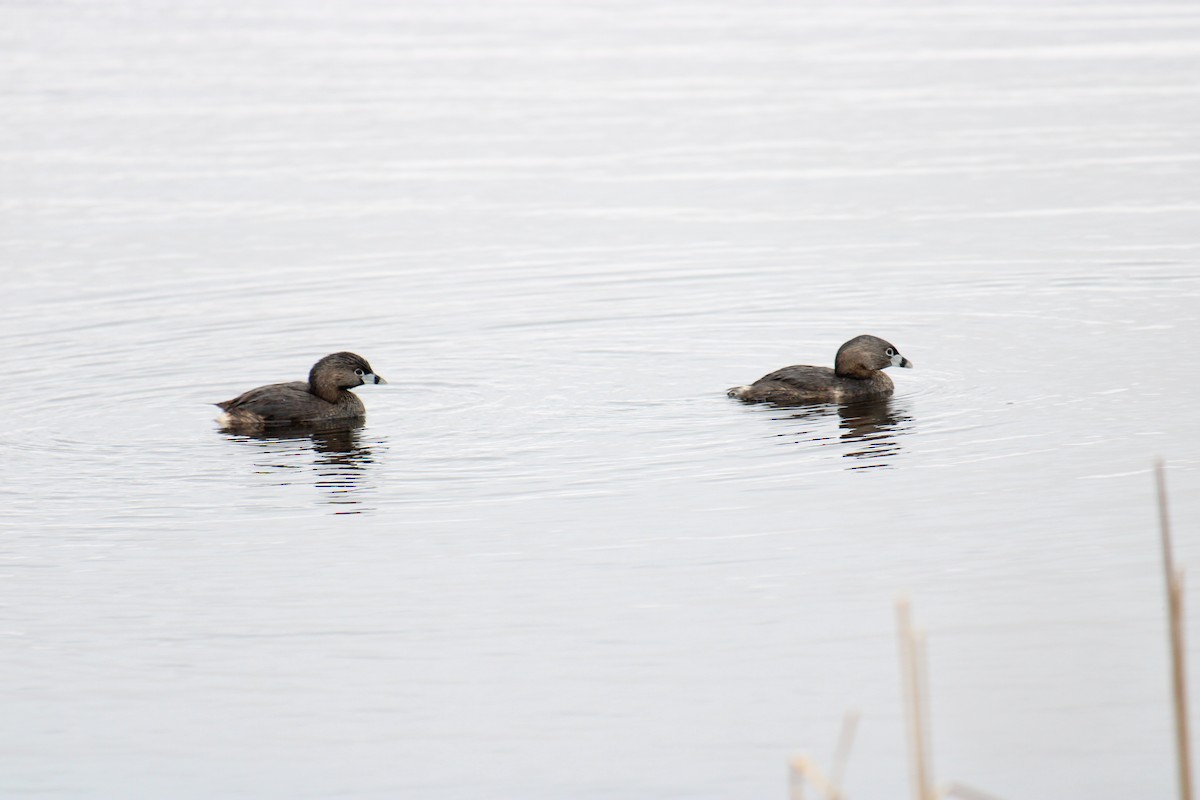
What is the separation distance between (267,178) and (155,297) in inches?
263

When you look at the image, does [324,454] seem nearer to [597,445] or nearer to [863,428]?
[597,445]

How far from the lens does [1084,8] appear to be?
42625 mm

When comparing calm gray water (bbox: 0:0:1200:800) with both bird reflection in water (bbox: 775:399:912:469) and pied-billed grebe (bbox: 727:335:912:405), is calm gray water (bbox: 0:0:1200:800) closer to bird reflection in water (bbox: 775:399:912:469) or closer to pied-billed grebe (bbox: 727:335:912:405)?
bird reflection in water (bbox: 775:399:912:469)

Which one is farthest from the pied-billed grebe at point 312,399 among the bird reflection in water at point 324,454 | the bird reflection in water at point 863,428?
the bird reflection in water at point 863,428

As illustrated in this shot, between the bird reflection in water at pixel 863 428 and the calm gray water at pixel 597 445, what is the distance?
62mm

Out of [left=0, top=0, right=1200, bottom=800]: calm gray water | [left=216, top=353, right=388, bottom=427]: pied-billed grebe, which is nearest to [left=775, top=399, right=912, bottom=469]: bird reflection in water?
[left=0, top=0, right=1200, bottom=800]: calm gray water

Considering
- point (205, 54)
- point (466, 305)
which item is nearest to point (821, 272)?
point (466, 305)

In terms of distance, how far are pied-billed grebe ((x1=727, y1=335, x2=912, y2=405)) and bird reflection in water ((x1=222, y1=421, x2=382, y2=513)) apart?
115 inches

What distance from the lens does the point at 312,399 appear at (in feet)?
46.3

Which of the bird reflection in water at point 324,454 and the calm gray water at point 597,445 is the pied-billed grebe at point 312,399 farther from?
the calm gray water at point 597,445

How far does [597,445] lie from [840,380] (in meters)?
2.43

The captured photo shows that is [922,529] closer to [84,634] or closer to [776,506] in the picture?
[776,506]

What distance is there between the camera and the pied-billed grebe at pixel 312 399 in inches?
543

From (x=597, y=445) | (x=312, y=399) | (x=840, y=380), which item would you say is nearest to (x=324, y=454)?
(x=312, y=399)
